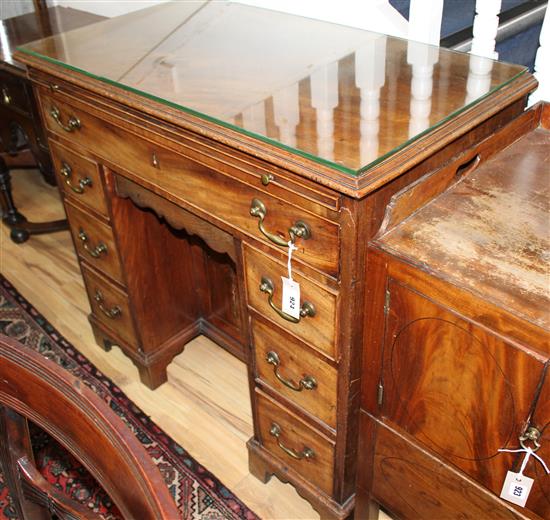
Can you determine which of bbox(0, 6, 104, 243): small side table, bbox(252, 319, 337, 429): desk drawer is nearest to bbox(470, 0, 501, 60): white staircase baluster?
bbox(252, 319, 337, 429): desk drawer

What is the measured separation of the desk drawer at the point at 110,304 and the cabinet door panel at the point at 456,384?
1040 mm

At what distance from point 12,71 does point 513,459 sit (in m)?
2.03

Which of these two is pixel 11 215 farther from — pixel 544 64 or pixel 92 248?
pixel 544 64

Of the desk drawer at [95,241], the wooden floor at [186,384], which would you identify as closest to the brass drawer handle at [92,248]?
the desk drawer at [95,241]

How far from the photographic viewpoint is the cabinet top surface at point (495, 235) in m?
1.01

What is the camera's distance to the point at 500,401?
1.07 m

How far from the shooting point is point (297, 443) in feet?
5.19

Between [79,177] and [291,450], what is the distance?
964mm

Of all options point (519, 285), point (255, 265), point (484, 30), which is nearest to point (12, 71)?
point (255, 265)

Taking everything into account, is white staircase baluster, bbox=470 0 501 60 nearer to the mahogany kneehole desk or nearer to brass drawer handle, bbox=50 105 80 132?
the mahogany kneehole desk

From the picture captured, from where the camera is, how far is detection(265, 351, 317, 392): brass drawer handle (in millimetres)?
1411

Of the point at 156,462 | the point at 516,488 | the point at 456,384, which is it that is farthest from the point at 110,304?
the point at 516,488

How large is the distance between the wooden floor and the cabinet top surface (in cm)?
96

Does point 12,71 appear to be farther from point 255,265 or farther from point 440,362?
point 440,362
